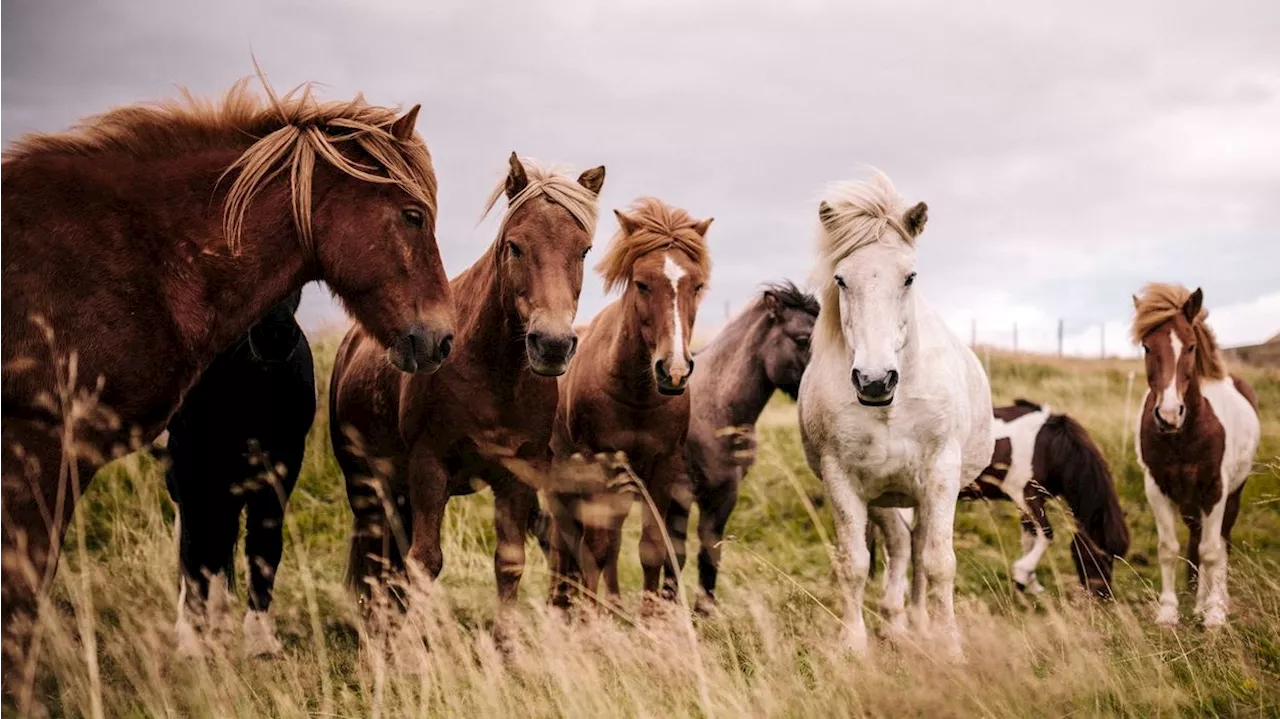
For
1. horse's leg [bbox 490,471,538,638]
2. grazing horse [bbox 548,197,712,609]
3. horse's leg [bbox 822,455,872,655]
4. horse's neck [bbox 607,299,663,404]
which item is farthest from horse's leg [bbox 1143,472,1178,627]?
horse's leg [bbox 490,471,538,638]

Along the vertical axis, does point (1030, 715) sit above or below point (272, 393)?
below

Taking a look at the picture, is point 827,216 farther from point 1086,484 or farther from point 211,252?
point 1086,484

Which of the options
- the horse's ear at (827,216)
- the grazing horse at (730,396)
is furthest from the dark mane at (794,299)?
the horse's ear at (827,216)

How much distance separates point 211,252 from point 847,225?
3.18 meters

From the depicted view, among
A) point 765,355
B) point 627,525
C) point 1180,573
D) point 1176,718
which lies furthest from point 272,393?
point 1180,573

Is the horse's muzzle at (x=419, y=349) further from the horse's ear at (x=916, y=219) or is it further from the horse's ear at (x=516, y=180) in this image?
the horse's ear at (x=916, y=219)

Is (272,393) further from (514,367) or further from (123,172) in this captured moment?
(123,172)

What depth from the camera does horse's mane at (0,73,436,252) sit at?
12.3 ft

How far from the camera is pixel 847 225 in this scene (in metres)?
5.21

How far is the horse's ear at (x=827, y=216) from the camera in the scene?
5.29m

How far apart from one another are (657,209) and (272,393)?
8.38ft

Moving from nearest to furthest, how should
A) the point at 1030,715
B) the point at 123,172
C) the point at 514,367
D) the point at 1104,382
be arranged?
the point at 1030,715, the point at 123,172, the point at 514,367, the point at 1104,382

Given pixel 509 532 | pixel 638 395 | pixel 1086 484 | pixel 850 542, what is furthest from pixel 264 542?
pixel 1086 484

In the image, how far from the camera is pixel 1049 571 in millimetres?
9727
